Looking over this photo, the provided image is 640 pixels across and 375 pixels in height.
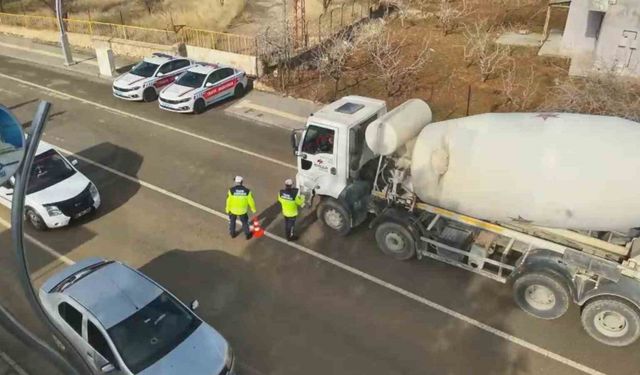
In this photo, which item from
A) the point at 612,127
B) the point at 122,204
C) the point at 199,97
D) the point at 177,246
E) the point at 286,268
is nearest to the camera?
the point at 612,127

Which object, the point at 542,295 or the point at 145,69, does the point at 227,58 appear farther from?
the point at 542,295

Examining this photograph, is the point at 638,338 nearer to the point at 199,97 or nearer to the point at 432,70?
the point at 432,70

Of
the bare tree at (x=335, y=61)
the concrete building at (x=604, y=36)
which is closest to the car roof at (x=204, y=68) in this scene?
the bare tree at (x=335, y=61)

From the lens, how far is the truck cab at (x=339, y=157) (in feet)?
36.8

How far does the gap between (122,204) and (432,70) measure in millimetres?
13259

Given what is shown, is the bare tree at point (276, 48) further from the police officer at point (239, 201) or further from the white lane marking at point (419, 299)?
the police officer at point (239, 201)

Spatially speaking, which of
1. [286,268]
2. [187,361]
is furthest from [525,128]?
[187,361]

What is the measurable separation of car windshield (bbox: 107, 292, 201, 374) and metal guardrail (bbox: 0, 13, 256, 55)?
54.0 ft

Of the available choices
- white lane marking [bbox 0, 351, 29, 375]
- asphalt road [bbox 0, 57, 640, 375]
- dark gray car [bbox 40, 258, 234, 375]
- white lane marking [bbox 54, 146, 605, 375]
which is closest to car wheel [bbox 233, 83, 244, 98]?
asphalt road [bbox 0, 57, 640, 375]

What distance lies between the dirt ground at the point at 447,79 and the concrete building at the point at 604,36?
800 mm

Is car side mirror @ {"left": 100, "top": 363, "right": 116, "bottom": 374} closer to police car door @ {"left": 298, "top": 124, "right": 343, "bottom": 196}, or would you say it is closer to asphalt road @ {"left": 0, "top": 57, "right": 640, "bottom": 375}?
asphalt road @ {"left": 0, "top": 57, "right": 640, "bottom": 375}

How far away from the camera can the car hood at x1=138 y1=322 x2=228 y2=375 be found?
7594 mm

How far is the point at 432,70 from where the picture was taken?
68.4 feet

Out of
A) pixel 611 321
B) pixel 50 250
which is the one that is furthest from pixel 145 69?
pixel 611 321
